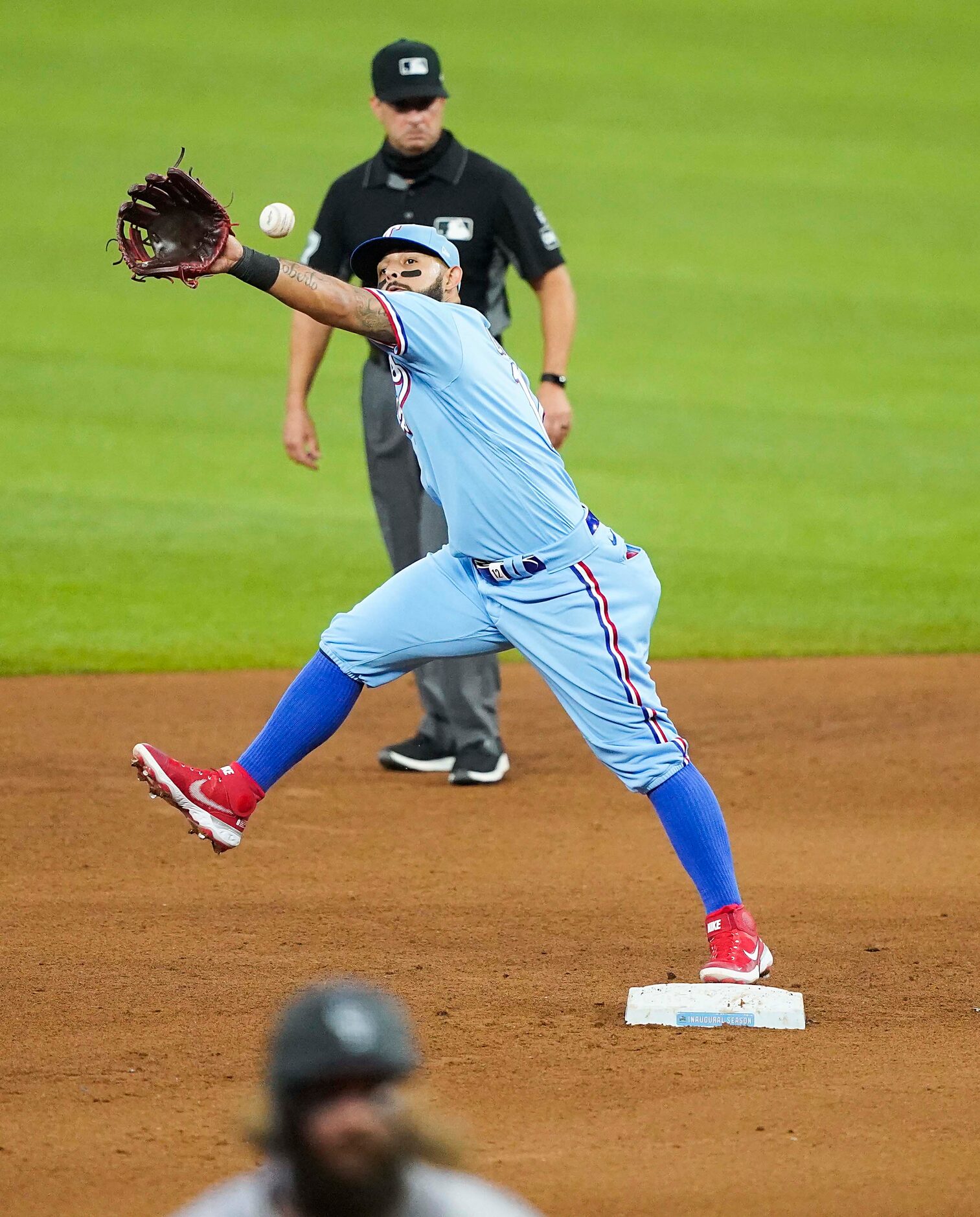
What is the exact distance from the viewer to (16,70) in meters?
20.2

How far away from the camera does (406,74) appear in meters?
6.29

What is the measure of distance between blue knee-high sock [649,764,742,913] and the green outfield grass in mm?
4632

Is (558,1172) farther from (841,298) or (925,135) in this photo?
(925,135)

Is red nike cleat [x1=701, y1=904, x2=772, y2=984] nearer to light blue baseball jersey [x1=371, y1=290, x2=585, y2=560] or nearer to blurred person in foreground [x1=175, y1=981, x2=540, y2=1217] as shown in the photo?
light blue baseball jersey [x1=371, y1=290, x2=585, y2=560]

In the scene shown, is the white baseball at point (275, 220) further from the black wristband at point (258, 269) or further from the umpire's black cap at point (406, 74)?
the umpire's black cap at point (406, 74)

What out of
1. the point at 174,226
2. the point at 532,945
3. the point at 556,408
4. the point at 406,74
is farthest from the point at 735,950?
the point at 406,74

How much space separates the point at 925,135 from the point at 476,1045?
18.1 m

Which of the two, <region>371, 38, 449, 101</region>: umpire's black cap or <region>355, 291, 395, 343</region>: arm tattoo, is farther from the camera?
<region>371, 38, 449, 101</region>: umpire's black cap

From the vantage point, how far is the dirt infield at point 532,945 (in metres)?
3.43

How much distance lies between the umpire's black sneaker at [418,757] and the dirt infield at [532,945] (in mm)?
120

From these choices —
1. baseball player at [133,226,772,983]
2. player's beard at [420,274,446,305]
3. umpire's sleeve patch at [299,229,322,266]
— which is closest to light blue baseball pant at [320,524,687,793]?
baseball player at [133,226,772,983]

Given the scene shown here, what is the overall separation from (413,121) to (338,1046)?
497 cm

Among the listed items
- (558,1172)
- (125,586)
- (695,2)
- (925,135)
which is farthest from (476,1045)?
(695,2)

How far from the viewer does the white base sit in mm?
4133
